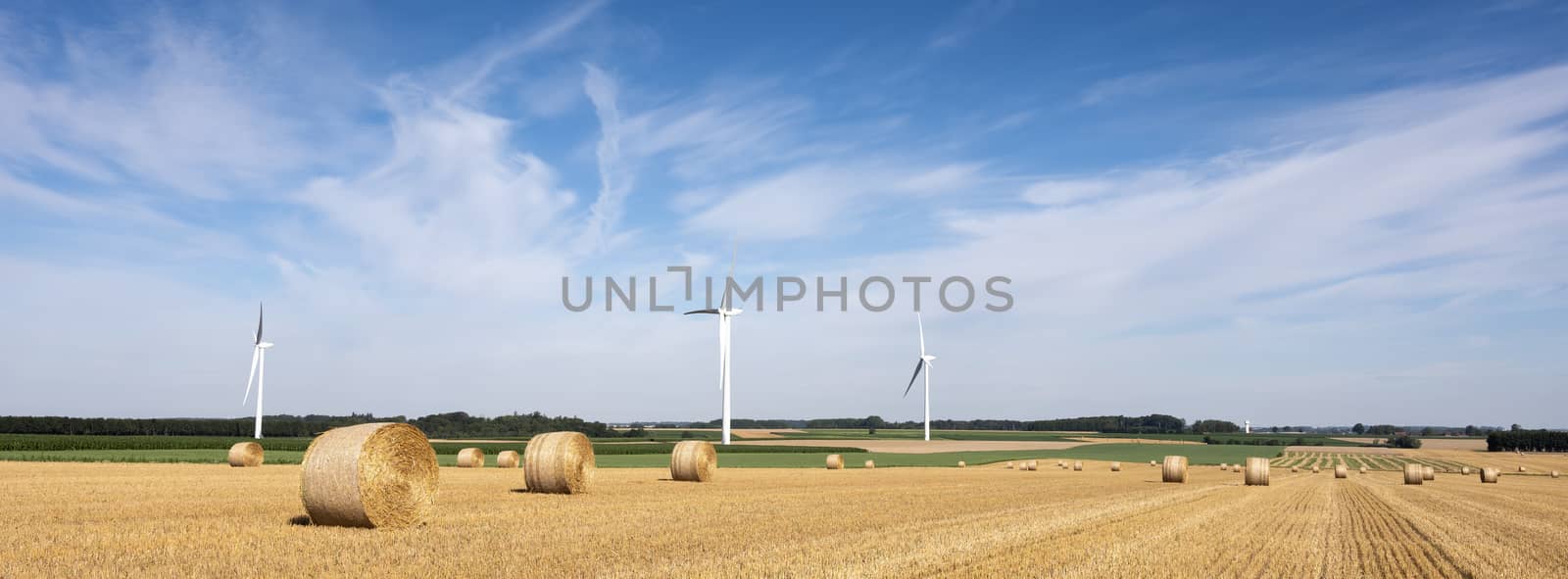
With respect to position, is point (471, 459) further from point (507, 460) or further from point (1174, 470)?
point (1174, 470)

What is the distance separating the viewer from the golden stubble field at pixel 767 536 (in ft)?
39.2

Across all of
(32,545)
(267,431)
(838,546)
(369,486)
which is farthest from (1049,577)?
(267,431)

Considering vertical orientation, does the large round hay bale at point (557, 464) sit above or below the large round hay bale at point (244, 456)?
above

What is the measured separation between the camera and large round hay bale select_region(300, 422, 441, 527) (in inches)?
607

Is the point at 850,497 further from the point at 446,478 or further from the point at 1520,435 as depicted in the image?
the point at 1520,435

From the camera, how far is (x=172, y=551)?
12.3 metres

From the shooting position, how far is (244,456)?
39.2 meters

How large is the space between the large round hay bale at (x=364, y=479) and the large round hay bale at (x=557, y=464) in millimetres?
6736

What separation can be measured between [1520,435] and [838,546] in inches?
5587

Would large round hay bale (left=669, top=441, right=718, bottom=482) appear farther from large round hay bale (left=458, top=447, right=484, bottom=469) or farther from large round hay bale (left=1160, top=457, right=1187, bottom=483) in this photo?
large round hay bale (left=1160, top=457, right=1187, bottom=483)

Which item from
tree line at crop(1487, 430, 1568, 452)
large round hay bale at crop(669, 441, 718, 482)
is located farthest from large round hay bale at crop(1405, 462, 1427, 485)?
tree line at crop(1487, 430, 1568, 452)

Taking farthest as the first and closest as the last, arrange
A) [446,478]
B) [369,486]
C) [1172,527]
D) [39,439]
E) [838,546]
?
1. [39,439]
2. [446,478]
3. [1172,527]
4. [369,486]
5. [838,546]

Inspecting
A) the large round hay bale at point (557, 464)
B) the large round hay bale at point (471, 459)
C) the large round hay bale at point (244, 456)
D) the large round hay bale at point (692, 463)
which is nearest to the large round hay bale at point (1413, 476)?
the large round hay bale at point (692, 463)

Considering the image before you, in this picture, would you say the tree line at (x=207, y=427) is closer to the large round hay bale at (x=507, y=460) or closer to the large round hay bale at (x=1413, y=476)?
the large round hay bale at (x=507, y=460)
